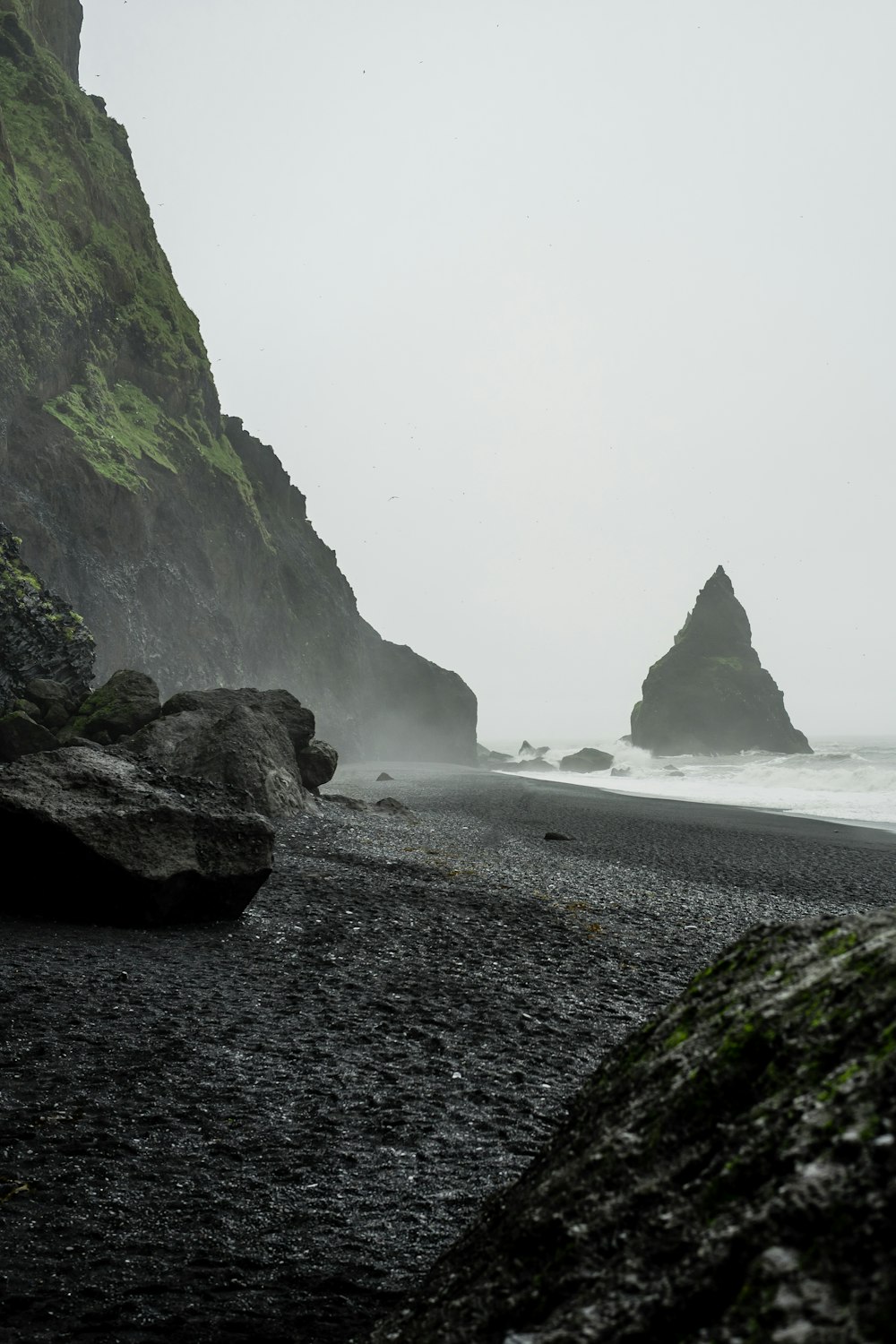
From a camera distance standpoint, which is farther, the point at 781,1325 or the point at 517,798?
the point at 517,798

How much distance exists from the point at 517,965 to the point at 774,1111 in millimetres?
7198

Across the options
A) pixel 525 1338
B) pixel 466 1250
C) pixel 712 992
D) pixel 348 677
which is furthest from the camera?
pixel 348 677

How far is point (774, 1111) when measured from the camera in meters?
1.76

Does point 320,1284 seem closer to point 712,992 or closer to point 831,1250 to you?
point 712,992

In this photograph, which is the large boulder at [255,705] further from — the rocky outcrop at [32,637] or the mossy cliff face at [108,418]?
the mossy cliff face at [108,418]

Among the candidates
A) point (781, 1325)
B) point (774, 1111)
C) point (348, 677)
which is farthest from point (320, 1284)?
point (348, 677)

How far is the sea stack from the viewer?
103 meters

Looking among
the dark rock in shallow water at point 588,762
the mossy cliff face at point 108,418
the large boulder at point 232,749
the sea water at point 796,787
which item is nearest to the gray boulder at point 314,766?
the large boulder at point 232,749

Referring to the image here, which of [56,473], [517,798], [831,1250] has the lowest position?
[517,798]

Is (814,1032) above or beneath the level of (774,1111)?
above

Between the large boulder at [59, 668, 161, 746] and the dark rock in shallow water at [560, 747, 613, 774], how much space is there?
64036 millimetres

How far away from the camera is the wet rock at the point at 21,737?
21.5 m

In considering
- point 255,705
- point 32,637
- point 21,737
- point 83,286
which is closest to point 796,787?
point 255,705

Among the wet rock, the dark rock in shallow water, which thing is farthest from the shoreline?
the dark rock in shallow water
